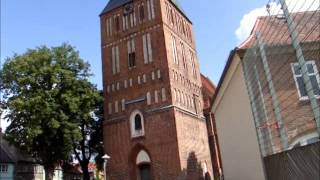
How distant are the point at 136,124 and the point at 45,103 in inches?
281

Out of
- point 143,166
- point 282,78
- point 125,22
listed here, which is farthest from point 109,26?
point 282,78

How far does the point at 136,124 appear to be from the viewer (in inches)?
1086

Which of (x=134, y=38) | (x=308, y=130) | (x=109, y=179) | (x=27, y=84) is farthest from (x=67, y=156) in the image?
(x=308, y=130)

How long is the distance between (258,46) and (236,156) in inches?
245

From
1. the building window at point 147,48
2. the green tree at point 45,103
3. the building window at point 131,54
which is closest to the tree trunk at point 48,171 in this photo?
the green tree at point 45,103

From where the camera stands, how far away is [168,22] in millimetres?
30031

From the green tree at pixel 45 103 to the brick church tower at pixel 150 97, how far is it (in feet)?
9.86

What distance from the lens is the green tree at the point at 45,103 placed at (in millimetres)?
25156

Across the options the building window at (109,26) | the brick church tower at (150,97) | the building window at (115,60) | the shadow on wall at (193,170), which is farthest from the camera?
the building window at (109,26)

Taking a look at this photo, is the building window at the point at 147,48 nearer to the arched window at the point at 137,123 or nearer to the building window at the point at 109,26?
the building window at the point at 109,26

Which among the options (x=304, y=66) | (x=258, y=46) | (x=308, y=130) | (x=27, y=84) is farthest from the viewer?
(x=27, y=84)

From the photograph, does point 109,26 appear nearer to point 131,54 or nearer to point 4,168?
point 131,54

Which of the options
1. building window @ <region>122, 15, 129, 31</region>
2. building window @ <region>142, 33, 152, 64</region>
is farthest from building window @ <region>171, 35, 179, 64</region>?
→ building window @ <region>122, 15, 129, 31</region>

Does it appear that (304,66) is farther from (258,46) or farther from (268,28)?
(258,46)
